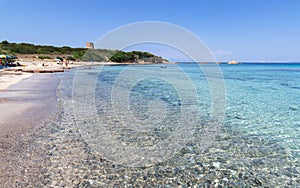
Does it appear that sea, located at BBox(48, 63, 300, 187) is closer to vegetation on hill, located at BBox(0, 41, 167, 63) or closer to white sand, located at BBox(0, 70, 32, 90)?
white sand, located at BBox(0, 70, 32, 90)

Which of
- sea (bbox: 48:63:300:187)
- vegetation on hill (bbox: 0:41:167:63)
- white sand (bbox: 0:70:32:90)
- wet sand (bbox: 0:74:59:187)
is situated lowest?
sea (bbox: 48:63:300:187)

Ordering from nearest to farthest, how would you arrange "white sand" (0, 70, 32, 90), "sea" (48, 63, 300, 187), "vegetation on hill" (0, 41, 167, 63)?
"sea" (48, 63, 300, 187) < "white sand" (0, 70, 32, 90) < "vegetation on hill" (0, 41, 167, 63)

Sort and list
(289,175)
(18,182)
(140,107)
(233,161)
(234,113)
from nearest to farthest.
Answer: (18,182)
(289,175)
(233,161)
(234,113)
(140,107)

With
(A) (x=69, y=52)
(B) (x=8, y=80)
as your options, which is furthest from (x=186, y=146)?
(A) (x=69, y=52)

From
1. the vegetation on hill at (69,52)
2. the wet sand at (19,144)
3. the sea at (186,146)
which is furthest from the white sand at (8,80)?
the vegetation on hill at (69,52)

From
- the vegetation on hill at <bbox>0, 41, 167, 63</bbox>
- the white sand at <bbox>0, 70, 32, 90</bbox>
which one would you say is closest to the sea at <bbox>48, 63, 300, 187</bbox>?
the white sand at <bbox>0, 70, 32, 90</bbox>

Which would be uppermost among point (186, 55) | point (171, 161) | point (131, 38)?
point (131, 38)

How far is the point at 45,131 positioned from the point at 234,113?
901cm

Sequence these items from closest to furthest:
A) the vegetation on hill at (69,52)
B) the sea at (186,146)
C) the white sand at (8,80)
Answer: the sea at (186,146), the white sand at (8,80), the vegetation on hill at (69,52)

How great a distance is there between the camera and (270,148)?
21.6 ft

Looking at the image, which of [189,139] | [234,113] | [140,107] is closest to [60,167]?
[189,139]

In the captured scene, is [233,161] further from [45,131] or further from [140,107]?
[140,107]

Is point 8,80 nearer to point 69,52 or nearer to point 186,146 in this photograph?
point 186,146

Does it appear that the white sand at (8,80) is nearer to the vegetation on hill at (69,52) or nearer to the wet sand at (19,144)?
the wet sand at (19,144)
